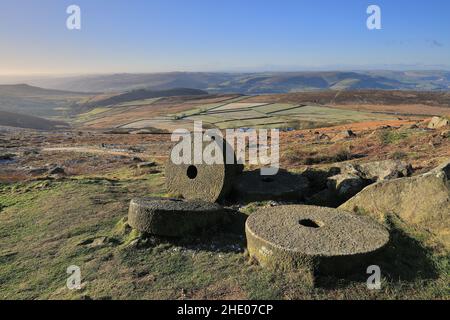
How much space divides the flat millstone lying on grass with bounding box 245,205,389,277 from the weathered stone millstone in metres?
2.60

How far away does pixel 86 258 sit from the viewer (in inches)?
392

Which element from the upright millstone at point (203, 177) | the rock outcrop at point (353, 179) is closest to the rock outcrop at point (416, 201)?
the rock outcrop at point (353, 179)

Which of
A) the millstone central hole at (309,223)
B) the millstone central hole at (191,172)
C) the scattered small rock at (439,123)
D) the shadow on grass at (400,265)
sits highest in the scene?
the scattered small rock at (439,123)

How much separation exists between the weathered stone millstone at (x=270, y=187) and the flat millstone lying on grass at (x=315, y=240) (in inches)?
102

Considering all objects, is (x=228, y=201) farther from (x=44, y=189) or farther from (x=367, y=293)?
(x=44, y=189)

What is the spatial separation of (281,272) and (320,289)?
0.92m

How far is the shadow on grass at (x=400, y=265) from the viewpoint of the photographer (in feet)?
25.3

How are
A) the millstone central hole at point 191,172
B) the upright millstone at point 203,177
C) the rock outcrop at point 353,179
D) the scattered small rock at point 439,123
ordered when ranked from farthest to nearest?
1. the scattered small rock at point 439,123
2. the millstone central hole at point 191,172
3. the rock outcrop at point 353,179
4. the upright millstone at point 203,177

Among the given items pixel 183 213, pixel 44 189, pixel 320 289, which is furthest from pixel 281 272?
pixel 44 189

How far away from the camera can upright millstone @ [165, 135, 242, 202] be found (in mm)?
12469

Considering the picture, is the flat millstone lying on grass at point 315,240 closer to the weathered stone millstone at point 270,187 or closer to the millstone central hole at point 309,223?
the millstone central hole at point 309,223

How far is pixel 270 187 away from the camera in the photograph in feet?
44.3

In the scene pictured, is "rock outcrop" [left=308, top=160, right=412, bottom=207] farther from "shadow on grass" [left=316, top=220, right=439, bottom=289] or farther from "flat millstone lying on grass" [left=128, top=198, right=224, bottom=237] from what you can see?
"flat millstone lying on grass" [left=128, top=198, right=224, bottom=237]

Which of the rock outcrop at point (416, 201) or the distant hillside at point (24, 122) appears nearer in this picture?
the rock outcrop at point (416, 201)
